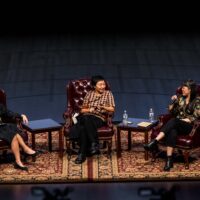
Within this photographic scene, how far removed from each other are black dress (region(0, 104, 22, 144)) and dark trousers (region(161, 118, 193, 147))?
199 cm

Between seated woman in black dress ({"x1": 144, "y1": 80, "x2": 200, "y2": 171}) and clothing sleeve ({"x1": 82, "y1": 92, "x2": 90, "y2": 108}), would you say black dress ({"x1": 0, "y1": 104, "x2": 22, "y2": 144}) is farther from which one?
seated woman in black dress ({"x1": 144, "y1": 80, "x2": 200, "y2": 171})

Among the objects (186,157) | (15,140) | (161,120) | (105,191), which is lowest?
(105,191)

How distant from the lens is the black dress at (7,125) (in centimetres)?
898

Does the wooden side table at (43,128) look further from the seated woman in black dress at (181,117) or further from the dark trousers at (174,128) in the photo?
the dark trousers at (174,128)

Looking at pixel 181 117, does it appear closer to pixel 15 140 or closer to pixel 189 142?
pixel 189 142

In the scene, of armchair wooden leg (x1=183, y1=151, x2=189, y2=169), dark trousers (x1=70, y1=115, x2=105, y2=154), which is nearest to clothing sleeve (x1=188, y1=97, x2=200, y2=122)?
armchair wooden leg (x1=183, y1=151, x2=189, y2=169)

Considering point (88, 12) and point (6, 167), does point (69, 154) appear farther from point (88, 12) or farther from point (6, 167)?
point (88, 12)

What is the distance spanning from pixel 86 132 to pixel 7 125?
1.10 m

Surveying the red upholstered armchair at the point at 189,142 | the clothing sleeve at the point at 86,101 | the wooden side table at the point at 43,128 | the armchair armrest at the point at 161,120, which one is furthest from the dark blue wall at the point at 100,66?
the red upholstered armchair at the point at 189,142

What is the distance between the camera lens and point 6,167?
9023 millimetres

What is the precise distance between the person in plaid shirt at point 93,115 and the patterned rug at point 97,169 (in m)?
0.17

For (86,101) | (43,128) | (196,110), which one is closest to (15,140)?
(43,128)

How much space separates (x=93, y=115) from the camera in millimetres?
9602

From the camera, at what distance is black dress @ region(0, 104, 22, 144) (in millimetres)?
8984
